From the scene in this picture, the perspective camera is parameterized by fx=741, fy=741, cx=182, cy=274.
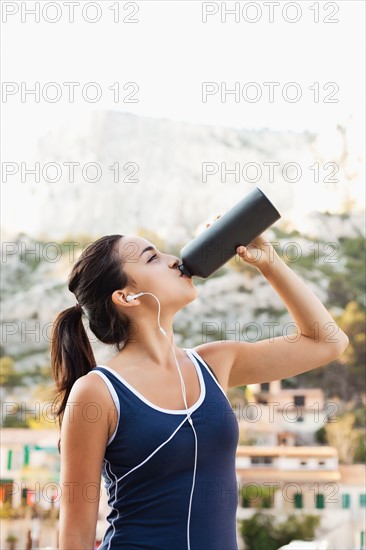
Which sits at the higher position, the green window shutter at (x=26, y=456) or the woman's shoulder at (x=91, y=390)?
the woman's shoulder at (x=91, y=390)

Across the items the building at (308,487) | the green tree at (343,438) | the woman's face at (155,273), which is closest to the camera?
the woman's face at (155,273)

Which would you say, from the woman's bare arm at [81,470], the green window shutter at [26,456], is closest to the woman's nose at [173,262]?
the woman's bare arm at [81,470]

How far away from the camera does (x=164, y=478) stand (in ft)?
3.19

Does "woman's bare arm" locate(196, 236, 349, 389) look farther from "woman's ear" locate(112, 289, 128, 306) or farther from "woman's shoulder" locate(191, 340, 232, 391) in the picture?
"woman's ear" locate(112, 289, 128, 306)

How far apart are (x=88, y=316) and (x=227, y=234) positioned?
0.25 metres

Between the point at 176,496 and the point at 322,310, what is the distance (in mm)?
393

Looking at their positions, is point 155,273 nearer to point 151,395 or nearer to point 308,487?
point 151,395

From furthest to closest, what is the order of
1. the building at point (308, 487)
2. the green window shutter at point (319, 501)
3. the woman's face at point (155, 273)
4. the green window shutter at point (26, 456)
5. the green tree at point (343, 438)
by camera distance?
the green tree at point (343, 438) < the green window shutter at point (319, 501) < the green window shutter at point (26, 456) < the building at point (308, 487) < the woman's face at point (155, 273)

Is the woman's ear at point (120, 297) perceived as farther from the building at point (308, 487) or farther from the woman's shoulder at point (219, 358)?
the building at point (308, 487)

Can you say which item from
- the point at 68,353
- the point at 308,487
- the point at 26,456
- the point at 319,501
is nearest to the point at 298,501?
the point at 319,501

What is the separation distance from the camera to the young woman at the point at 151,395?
3.15 feet

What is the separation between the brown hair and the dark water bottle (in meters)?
0.10

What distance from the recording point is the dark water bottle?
1.10 metres

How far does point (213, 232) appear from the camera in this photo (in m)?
1.12
